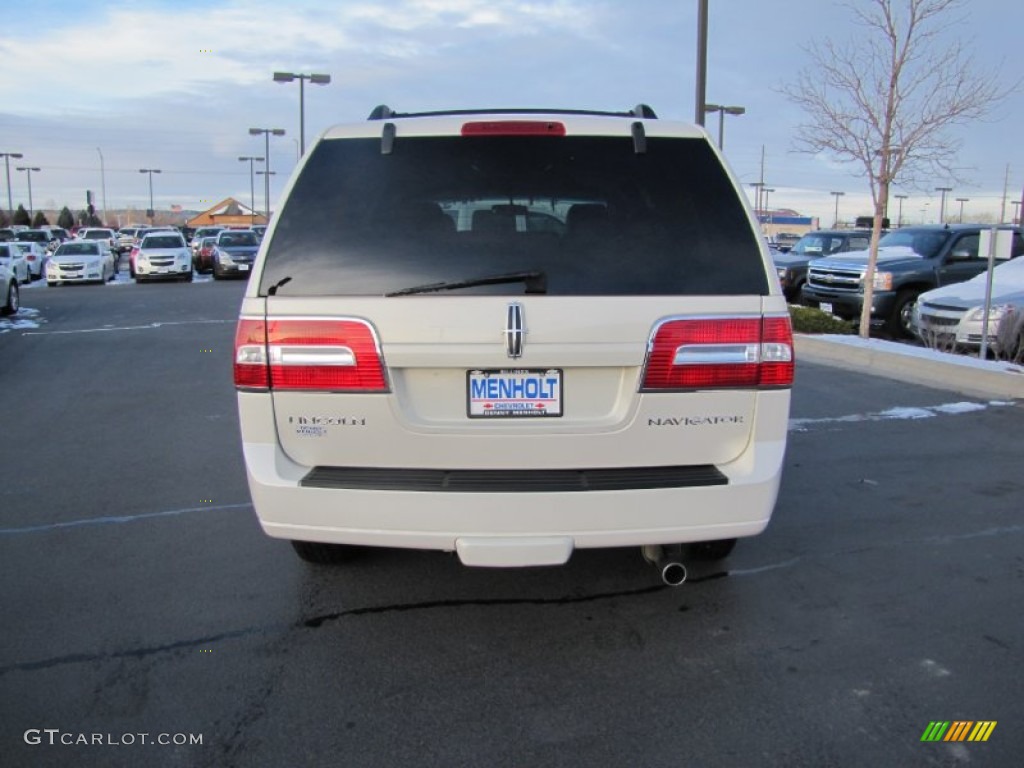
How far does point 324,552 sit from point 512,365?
1.62 metres

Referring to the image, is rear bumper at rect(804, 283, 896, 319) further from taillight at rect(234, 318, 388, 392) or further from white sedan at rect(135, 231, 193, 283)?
white sedan at rect(135, 231, 193, 283)

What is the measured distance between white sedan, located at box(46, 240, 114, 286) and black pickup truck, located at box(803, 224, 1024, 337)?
2178cm

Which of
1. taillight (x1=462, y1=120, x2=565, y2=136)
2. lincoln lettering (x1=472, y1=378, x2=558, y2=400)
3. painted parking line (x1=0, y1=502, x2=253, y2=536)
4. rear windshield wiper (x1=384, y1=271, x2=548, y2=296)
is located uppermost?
taillight (x1=462, y1=120, x2=565, y2=136)

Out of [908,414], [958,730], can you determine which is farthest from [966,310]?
[958,730]

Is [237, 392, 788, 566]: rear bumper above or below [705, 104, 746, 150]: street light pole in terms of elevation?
below

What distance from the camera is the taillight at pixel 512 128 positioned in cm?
350

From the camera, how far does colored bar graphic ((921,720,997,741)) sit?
295cm

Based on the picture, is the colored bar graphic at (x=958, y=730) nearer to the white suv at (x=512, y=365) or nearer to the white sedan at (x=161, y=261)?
the white suv at (x=512, y=365)

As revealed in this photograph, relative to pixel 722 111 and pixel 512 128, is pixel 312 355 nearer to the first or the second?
pixel 512 128

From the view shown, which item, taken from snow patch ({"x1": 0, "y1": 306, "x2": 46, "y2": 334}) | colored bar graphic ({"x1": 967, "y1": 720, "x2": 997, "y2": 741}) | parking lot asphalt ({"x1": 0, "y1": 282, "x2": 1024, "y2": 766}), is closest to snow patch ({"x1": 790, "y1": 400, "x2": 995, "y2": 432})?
parking lot asphalt ({"x1": 0, "y1": 282, "x2": 1024, "y2": 766})

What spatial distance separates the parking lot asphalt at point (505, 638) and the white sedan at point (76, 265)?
2382cm

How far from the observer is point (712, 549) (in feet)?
14.0

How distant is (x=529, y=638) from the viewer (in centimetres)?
366

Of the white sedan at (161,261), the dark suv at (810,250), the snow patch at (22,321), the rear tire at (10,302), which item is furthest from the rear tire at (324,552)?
the white sedan at (161,261)
